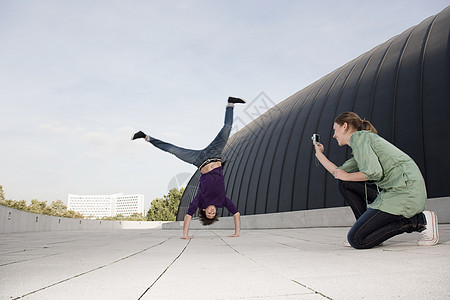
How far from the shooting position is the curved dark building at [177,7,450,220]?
9.72m

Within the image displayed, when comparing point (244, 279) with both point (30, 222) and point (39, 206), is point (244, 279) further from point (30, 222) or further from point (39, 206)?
point (39, 206)

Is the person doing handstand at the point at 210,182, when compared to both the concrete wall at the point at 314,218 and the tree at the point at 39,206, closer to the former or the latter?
the concrete wall at the point at 314,218

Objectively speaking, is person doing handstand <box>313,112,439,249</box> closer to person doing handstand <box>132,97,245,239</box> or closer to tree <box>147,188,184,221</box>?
person doing handstand <box>132,97,245,239</box>

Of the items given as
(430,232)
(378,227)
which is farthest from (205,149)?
(430,232)

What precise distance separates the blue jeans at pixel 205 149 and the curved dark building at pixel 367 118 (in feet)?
16.8

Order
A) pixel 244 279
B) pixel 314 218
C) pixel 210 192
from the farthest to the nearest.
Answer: pixel 314 218 < pixel 210 192 < pixel 244 279

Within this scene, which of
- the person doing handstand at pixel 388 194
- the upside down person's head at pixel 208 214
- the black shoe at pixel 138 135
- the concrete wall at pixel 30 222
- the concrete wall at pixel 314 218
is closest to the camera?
the person doing handstand at pixel 388 194

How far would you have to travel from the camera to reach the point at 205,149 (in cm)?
953

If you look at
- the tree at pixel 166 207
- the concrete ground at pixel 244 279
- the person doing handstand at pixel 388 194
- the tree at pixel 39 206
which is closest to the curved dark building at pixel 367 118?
the person doing handstand at pixel 388 194

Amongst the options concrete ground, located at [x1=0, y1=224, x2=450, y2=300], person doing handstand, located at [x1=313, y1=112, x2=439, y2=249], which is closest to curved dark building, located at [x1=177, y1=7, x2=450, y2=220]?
person doing handstand, located at [x1=313, y1=112, x2=439, y2=249]

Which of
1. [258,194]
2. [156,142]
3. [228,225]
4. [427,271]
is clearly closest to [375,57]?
[258,194]

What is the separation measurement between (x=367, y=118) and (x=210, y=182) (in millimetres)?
7373

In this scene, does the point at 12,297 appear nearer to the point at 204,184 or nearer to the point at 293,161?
the point at 204,184

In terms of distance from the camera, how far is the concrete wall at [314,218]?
8.59 meters
